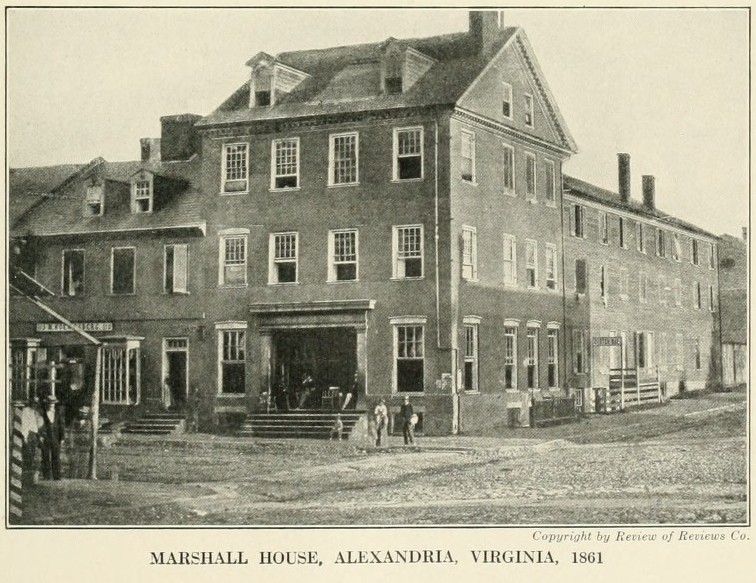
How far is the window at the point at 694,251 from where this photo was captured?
2256 centimetres

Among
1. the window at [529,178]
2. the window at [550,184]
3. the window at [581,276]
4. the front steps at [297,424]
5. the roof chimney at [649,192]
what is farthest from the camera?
the window at [581,276]

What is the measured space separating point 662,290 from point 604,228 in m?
2.70

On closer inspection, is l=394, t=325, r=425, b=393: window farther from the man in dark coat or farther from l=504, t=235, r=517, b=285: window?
the man in dark coat

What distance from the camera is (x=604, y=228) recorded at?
103 ft

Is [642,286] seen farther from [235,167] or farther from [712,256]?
[235,167]

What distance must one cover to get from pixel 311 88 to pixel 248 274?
377 centimetres

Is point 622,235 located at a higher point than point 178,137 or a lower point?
lower

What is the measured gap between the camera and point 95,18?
53.0 ft

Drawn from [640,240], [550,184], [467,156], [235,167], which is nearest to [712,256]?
[550,184]

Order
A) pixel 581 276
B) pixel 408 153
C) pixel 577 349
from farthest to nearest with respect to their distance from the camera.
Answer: pixel 577 349 < pixel 581 276 < pixel 408 153

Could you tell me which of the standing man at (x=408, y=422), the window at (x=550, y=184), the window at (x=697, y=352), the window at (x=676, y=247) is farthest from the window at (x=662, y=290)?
the standing man at (x=408, y=422)

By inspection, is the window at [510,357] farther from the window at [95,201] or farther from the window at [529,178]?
the window at [95,201]

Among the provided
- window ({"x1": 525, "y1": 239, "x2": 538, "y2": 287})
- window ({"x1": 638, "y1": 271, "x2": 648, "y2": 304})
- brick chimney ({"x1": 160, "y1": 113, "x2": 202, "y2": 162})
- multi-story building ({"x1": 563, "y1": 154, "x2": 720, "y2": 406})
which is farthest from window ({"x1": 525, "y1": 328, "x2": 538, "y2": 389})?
brick chimney ({"x1": 160, "y1": 113, "x2": 202, "y2": 162})

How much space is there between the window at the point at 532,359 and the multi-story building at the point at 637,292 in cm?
91
